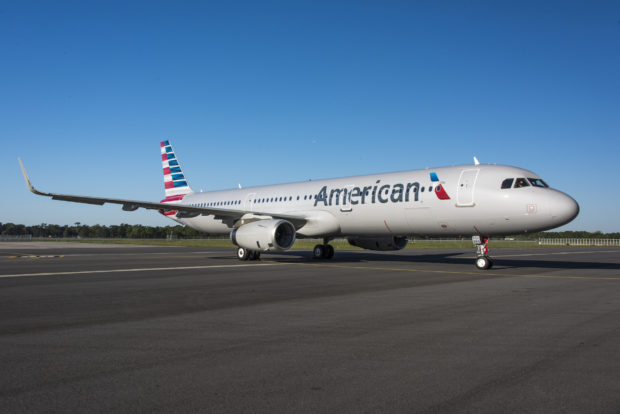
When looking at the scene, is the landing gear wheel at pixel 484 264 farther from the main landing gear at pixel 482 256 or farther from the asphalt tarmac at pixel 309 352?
the asphalt tarmac at pixel 309 352

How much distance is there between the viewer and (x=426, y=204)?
727 inches

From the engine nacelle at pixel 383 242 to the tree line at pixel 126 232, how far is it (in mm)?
74953

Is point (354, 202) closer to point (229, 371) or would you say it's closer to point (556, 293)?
point (556, 293)

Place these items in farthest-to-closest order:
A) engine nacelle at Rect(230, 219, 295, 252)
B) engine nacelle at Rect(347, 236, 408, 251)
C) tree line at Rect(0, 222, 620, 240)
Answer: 1. tree line at Rect(0, 222, 620, 240)
2. engine nacelle at Rect(347, 236, 408, 251)
3. engine nacelle at Rect(230, 219, 295, 252)

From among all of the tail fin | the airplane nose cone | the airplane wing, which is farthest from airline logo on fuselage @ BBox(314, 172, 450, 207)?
the tail fin

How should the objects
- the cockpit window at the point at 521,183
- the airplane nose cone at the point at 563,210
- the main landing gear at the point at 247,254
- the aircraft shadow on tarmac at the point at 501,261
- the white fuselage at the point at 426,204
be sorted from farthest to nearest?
1. the main landing gear at the point at 247,254
2. the aircraft shadow on tarmac at the point at 501,261
3. the cockpit window at the point at 521,183
4. the white fuselage at the point at 426,204
5. the airplane nose cone at the point at 563,210

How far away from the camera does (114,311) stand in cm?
779

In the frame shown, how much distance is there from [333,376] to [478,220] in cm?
1420

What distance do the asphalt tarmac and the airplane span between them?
6.29 metres

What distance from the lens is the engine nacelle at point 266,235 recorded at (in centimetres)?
1958

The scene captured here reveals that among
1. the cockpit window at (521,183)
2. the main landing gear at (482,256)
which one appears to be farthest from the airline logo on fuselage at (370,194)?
the cockpit window at (521,183)

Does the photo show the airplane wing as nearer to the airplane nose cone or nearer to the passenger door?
the passenger door

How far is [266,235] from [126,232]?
121707 mm

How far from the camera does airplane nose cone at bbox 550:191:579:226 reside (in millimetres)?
15484
